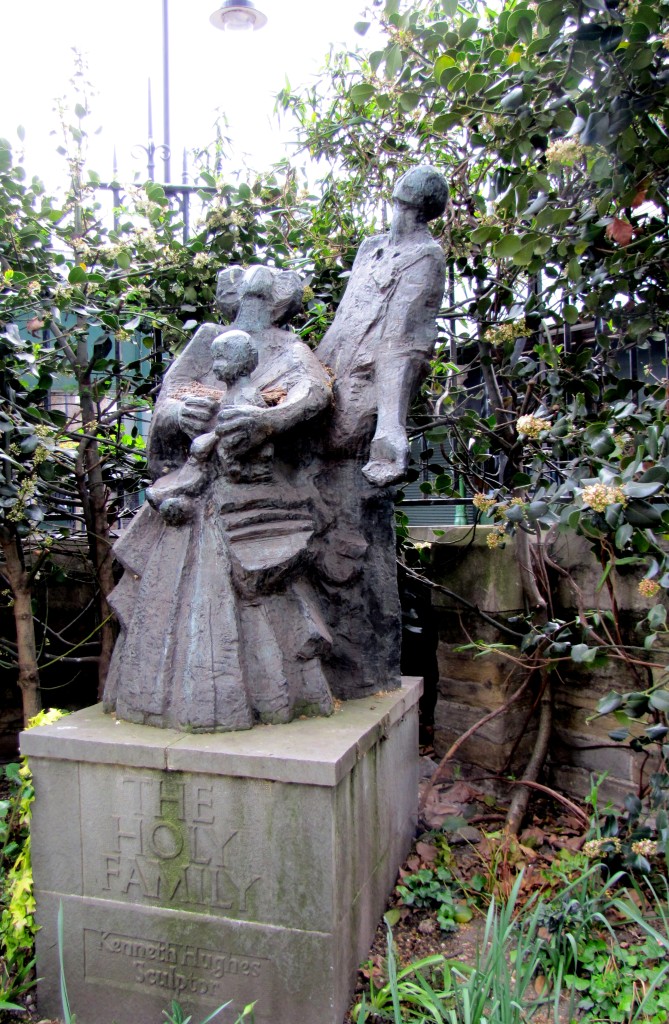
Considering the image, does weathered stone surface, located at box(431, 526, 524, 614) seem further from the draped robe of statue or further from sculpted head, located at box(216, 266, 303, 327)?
sculpted head, located at box(216, 266, 303, 327)

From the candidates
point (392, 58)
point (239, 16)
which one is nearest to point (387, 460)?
point (392, 58)

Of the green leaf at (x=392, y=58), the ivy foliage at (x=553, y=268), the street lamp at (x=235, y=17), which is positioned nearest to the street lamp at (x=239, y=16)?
the street lamp at (x=235, y=17)

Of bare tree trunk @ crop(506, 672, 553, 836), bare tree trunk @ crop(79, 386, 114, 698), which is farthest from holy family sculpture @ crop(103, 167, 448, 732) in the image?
bare tree trunk @ crop(79, 386, 114, 698)

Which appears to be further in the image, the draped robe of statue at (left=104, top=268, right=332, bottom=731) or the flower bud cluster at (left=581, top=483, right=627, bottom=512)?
the draped robe of statue at (left=104, top=268, right=332, bottom=731)

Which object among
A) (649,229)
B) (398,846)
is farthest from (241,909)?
(649,229)

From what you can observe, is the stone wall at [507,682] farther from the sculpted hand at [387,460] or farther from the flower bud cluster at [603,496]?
the flower bud cluster at [603,496]

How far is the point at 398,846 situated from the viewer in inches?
112

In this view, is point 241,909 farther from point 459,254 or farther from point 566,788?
point 459,254

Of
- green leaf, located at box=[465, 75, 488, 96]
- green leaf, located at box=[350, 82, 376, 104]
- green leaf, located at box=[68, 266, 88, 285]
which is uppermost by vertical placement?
green leaf, located at box=[350, 82, 376, 104]

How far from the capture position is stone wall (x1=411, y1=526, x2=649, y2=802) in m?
3.41

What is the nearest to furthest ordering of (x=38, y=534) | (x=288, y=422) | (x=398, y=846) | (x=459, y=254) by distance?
(x=288, y=422) → (x=398, y=846) → (x=38, y=534) → (x=459, y=254)

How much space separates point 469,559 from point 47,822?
86.0 inches

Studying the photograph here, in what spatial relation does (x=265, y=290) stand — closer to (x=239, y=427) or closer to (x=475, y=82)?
(x=239, y=427)

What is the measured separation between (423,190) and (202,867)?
229 cm
